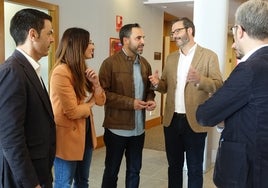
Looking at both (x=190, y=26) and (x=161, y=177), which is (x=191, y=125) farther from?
(x=161, y=177)

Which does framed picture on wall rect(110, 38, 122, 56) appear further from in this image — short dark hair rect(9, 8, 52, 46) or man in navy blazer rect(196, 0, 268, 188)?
man in navy blazer rect(196, 0, 268, 188)

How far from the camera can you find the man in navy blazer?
1279 mm

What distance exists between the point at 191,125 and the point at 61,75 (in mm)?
1095

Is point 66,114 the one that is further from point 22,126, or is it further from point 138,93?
point 138,93

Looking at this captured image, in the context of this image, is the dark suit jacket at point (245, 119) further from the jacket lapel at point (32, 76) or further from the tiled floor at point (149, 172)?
the tiled floor at point (149, 172)

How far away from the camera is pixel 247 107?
4.32 feet

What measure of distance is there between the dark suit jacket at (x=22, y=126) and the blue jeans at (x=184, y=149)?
1238mm

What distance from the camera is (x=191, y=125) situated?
95.9 inches

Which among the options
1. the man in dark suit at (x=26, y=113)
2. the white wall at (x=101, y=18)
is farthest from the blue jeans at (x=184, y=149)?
the white wall at (x=101, y=18)

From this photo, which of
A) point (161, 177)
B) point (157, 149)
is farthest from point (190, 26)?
point (157, 149)

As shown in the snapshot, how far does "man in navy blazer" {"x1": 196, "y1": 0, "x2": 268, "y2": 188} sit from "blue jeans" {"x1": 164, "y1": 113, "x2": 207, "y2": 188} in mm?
1060

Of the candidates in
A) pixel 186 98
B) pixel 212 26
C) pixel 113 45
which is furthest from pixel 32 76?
pixel 113 45

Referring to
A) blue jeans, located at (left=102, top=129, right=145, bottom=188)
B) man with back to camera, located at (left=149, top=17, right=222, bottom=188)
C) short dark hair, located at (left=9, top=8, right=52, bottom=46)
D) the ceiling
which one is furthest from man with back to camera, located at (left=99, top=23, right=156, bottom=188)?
the ceiling

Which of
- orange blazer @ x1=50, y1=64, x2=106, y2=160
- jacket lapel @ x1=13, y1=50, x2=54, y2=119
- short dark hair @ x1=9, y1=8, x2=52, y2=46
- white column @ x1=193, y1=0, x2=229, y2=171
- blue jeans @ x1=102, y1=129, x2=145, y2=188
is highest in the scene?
white column @ x1=193, y1=0, x2=229, y2=171
